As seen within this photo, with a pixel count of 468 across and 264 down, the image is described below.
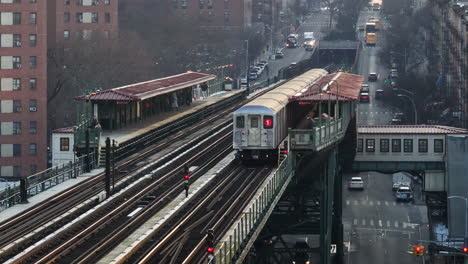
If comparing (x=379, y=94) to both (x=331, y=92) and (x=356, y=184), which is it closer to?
(x=356, y=184)

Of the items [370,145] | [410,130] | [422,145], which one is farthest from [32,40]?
[422,145]

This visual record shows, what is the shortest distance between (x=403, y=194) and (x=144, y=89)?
3432 cm

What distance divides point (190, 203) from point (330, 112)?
1793cm

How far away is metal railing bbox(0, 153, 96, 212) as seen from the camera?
5256cm

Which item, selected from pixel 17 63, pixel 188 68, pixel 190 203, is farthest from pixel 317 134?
pixel 188 68

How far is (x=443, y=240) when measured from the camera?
3241 inches

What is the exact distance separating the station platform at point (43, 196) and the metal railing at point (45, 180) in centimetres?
33

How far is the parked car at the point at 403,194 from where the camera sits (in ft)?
349

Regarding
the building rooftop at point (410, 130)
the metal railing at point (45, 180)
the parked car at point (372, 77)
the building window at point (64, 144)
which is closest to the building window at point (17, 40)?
the building rooftop at point (410, 130)

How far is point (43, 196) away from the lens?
180 feet

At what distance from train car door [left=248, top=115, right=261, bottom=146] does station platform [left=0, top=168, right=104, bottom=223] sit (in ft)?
25.8

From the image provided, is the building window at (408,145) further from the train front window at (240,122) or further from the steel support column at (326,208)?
the train front window at (240,122)

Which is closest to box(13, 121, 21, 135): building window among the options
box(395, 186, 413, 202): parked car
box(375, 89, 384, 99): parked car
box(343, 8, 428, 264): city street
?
box(343, 8, 428, 264): city street

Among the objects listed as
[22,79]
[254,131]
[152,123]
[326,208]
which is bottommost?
[326,208]
